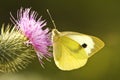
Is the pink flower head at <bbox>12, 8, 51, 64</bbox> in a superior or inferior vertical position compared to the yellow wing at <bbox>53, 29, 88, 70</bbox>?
superior

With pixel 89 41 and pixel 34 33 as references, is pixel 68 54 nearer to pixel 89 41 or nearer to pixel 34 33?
pixel 89 41

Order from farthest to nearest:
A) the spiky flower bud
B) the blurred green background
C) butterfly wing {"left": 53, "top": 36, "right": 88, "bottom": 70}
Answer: the blurred green background → butterfly wing {"left": 53, "top": 36, "right": 88, "bottom": 70} → the spiky flower bud

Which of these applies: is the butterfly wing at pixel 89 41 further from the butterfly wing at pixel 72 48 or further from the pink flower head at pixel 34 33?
the pink flower head at pixel 34 33

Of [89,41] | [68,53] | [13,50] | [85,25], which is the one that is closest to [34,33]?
[13,50]

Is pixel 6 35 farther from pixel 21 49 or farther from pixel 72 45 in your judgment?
pixel 72 45

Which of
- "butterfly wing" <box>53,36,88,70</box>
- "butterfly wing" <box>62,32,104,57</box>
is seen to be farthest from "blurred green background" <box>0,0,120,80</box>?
"butterfly wing" <box>62,32,104,57</box>

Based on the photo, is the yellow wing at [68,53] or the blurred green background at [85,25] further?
the blurred green background at [85,25]

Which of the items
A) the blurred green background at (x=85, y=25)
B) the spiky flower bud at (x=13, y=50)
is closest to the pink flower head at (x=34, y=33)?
the spiky flower bud at (x=13, y=50)

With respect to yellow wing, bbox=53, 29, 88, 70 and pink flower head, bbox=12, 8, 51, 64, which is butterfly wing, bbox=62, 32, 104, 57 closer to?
yellow wing, bbox=53, 29, 88, 70
